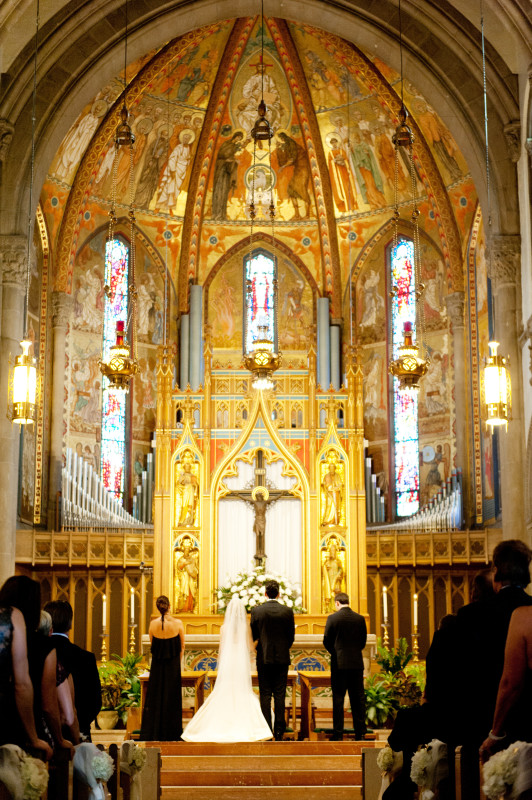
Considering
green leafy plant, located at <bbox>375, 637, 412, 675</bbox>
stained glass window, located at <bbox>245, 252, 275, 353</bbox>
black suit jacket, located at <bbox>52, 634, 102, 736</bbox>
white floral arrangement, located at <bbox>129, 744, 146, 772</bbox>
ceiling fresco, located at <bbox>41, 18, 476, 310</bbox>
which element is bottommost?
white floral arrangement, located at <bbox>129, 744, 146, 772</bbox>

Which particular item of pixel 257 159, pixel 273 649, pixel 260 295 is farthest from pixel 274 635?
pixel 257 159

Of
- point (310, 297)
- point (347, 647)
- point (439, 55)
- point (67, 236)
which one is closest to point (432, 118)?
point (439, 55)

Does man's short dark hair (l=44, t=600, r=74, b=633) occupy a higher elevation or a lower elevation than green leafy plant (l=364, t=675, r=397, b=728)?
higher

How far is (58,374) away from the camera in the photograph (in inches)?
828

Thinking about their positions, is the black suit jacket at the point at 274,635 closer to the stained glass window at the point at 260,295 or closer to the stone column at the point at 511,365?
the stone column at the point at 511,365

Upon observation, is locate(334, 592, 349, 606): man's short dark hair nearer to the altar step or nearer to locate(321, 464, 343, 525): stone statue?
the altar step

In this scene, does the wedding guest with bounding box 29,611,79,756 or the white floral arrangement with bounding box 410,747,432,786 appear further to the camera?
the white floral arrangement with bounding box 410,747,432,786

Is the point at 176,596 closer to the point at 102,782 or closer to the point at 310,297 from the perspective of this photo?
the point at 310,297

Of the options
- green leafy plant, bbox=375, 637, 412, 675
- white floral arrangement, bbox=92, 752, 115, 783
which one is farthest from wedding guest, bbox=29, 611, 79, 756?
green leafy plant, bbox=375, 637, 412, 675

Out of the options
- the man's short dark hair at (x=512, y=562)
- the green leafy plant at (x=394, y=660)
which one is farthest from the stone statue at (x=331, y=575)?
the man's short dark hair at (x=512, y=562)

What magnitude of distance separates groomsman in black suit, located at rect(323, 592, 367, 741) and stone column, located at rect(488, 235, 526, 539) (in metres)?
4.15

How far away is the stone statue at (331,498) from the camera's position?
57.6ft

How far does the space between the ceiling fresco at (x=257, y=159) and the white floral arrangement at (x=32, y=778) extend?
15920mm

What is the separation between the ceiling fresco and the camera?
68.0ft
